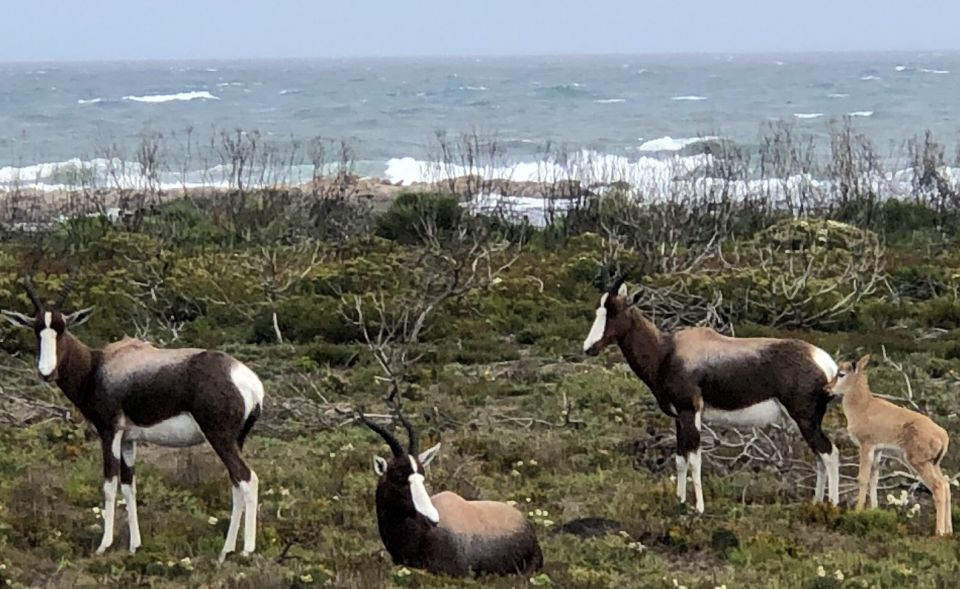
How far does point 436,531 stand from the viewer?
8.43m

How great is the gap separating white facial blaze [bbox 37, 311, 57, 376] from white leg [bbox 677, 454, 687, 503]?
180 inches

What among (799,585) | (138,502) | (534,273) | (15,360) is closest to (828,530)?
(799,585)

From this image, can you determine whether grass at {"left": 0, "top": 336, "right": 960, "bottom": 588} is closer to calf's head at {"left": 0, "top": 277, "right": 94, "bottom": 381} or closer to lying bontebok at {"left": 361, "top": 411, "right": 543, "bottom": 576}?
lying bontebok at {"left": 361, "top": 411, "right": 543, "bottom": 576}

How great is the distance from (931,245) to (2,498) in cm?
1910

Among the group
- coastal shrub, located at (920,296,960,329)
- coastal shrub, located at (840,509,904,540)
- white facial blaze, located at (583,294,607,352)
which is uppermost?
white facial blaze, located at (583,294,607,352)

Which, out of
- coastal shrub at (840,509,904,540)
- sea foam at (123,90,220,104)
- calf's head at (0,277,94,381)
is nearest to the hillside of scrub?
coastal shrub at (840,509,904,540)

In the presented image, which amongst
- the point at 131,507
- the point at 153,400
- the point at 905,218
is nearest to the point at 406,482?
the point at 153,400

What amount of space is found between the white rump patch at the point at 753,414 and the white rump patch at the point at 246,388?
342 centimetres

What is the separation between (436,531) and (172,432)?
2018mm

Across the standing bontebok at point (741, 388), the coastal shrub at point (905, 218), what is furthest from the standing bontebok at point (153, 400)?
the coastal shrub at point (905, 218)

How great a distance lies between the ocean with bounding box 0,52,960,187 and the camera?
202ft

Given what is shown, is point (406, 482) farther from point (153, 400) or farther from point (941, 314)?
point (941, 314)

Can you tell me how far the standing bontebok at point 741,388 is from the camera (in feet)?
34.0

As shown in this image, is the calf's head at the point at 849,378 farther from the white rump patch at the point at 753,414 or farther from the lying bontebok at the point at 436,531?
the lying bontebok at the point at 436,531
